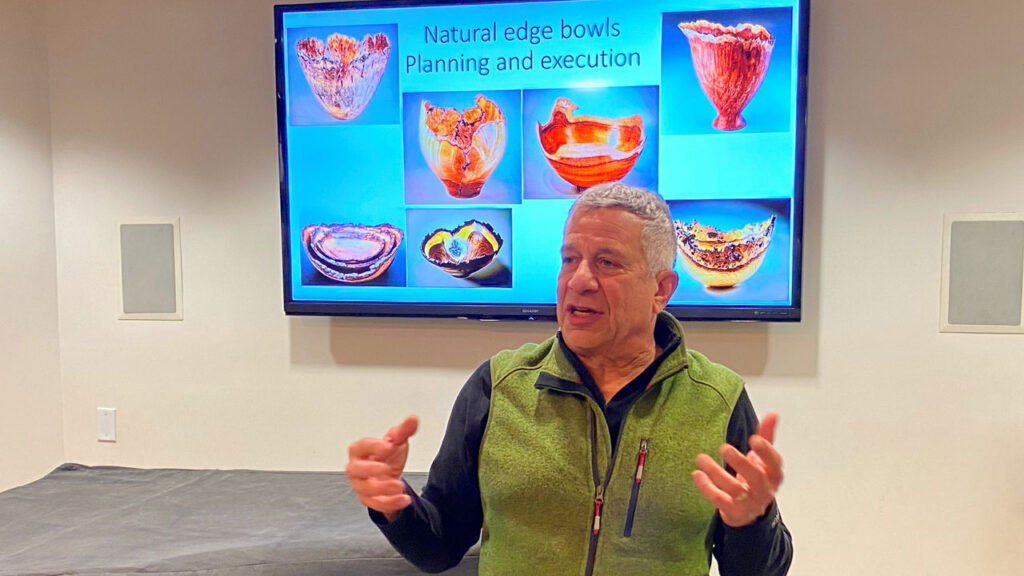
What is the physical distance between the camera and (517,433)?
116 cm

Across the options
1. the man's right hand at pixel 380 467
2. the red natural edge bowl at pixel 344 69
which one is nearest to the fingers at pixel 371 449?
the man's right hand at pixel 380 467

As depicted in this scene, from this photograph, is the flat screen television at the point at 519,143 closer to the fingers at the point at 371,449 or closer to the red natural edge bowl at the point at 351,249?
the red natural edge bowl at the point at 351,249

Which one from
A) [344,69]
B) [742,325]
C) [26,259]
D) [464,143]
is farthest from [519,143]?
[26,259]

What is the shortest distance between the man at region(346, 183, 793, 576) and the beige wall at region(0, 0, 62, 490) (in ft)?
6.54

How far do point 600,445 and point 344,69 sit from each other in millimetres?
1637

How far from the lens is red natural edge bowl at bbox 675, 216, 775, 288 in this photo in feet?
6.72

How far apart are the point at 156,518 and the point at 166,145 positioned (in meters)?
1.31

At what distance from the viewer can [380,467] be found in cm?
102

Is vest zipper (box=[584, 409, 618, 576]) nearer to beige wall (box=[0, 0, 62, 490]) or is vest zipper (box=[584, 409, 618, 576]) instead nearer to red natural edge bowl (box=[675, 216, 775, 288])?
red natural edge bowl (box=[675, 216, 775, 288])

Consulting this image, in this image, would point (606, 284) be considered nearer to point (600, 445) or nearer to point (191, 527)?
point (600, 445)

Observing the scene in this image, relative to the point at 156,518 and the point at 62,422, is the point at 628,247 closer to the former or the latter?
the point at 156,518

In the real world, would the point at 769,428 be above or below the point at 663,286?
below

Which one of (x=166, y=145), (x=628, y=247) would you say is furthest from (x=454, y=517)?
(x=166, y=145)

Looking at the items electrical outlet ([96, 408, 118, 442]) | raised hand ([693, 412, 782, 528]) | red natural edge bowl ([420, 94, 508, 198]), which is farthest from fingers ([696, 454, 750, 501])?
electrical outlet ([96, 408, 118, 442])
